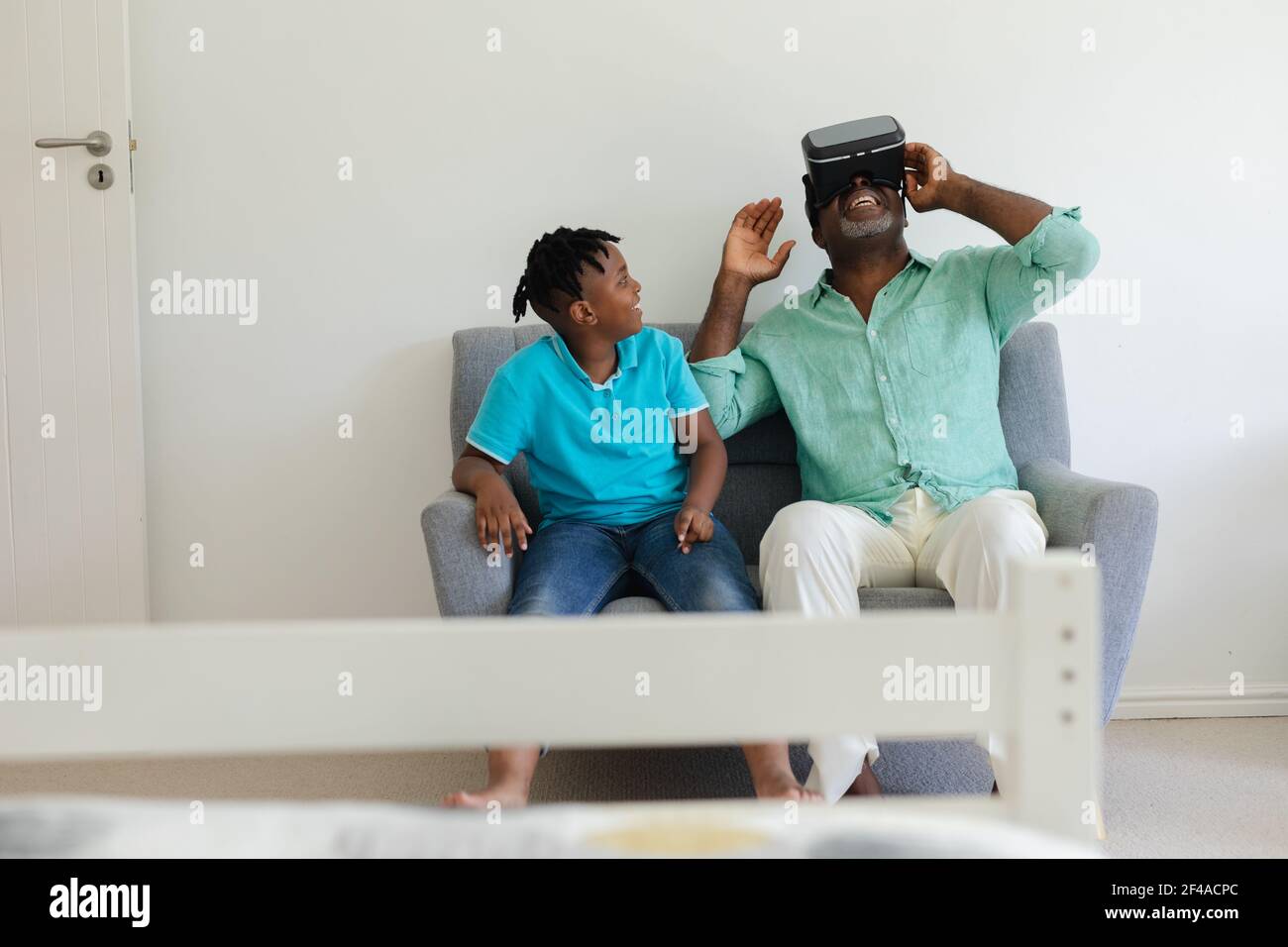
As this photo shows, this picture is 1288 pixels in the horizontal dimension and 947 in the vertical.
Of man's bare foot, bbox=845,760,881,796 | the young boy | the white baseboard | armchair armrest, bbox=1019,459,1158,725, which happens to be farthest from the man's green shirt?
the white baseboard

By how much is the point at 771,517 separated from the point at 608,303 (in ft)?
1.83

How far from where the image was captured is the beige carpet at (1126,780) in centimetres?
190

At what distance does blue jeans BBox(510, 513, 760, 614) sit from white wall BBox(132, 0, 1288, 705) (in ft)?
2.15

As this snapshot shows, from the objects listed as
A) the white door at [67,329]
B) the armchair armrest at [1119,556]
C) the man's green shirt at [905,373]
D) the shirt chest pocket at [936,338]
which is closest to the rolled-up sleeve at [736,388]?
the man's green shirt at [905,373]

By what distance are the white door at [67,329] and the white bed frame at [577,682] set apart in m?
1.91

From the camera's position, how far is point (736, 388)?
221 centimetres

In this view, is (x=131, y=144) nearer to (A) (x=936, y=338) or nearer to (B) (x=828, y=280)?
(B) (x=828, y=280)

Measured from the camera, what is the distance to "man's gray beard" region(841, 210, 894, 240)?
7.20 ft

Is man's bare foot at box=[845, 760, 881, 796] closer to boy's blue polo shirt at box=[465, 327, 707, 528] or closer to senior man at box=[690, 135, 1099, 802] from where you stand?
senior man at box=[690, 135, 1099, 802]

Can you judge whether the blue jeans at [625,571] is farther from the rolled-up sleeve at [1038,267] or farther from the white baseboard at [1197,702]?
the white baseboard at [1197,702]

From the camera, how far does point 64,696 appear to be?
674 mm

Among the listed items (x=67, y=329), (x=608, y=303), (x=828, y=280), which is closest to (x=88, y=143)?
(x=67, y=329)

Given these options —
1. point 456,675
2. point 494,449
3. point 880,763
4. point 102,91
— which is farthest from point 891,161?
point 456,675
